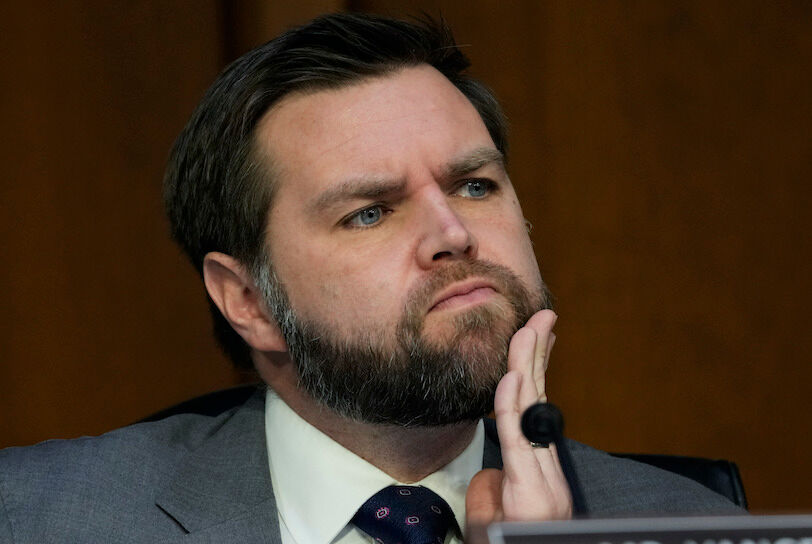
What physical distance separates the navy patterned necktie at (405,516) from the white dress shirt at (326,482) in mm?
19

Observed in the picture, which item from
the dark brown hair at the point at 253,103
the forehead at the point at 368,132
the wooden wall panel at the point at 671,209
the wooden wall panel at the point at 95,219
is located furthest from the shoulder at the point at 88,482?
the wooden wall panel at the point at 671,209

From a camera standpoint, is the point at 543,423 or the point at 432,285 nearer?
the point at 543,423

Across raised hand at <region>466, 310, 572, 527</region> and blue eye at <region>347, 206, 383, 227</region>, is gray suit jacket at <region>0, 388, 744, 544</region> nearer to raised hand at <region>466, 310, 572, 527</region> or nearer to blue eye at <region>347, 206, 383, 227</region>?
raised hand at <region>466, 310, 572, 527</region>

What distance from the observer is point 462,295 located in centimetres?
142

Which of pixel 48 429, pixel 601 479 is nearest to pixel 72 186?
pixel 48 429

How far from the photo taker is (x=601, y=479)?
1693mm

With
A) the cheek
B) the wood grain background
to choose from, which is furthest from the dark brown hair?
the wood grain background

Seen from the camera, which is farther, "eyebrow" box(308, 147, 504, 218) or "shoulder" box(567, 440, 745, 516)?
"shoulder" box(567, 440, 745, 516)

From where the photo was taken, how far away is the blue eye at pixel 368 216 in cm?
148

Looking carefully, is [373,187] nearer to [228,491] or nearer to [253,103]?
[253,103]

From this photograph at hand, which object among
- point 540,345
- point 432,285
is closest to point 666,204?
point 540,345

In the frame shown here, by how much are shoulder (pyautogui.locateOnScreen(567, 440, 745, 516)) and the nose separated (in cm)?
42

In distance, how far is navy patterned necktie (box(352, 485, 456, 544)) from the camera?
140 cm

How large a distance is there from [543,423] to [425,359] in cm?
38
